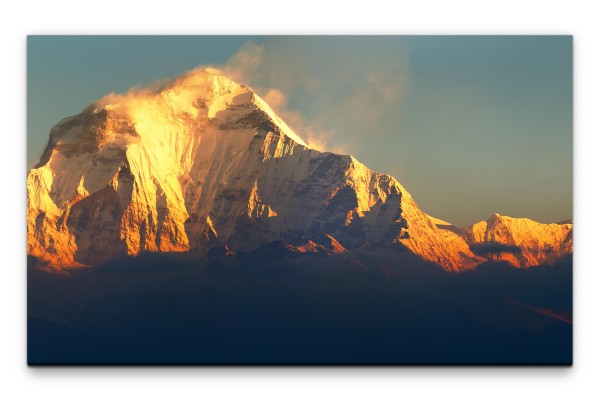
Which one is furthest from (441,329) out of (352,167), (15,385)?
(15,385)

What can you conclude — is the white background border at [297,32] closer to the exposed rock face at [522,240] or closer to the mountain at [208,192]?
the exposed rock face at [522,240]

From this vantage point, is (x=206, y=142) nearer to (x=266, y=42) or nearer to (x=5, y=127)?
(x=266, y=42)

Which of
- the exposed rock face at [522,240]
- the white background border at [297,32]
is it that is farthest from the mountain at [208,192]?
the white background border at [297,32]

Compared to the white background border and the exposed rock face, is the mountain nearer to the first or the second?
the exposed rock face

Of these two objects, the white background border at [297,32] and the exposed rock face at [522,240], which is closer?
the white background border at [297,32]

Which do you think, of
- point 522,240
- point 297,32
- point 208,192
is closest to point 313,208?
point 208,192

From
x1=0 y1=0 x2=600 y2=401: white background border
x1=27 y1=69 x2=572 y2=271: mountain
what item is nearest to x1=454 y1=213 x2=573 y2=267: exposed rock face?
x1=27 y1=69 x2=572 y2=271: mountain
